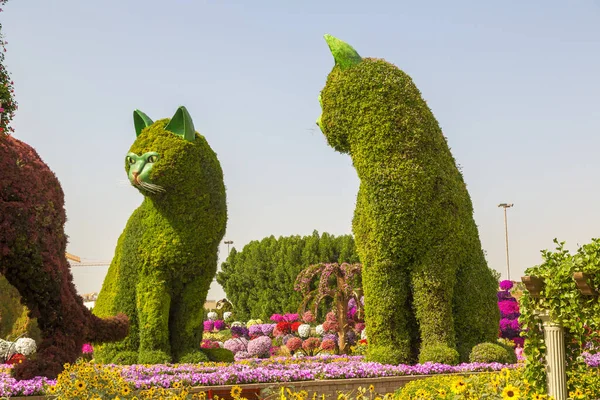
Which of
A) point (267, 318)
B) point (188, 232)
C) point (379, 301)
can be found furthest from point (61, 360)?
point (267, 318)

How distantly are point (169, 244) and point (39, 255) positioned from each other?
10.3 feet

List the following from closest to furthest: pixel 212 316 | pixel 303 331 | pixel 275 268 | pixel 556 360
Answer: pixel 556 360
pixel 303 331
pixel 275 268
pixel 212 316

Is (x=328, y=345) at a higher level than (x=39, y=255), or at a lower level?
lower

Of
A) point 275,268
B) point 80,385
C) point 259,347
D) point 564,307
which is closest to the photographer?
point 80,385

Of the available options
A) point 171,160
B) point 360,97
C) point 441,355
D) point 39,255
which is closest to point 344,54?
point 360,97

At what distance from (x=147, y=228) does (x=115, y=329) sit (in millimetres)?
2464

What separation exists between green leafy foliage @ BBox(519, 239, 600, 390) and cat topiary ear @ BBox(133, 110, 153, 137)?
7334 mm

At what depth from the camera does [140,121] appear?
12.0m

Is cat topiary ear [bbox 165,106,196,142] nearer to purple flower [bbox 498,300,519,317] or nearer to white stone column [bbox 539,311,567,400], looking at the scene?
white stone column [bbox 539,311,567,400]

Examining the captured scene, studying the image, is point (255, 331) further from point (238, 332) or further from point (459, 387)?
point (459, 387)

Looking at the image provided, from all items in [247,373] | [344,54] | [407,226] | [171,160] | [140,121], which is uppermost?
[344,54]

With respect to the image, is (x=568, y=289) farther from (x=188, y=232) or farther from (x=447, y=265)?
(x=188, y=232)

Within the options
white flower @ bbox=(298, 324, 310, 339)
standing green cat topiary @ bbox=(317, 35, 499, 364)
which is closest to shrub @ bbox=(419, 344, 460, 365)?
standing green cat topiary @ bbox=(317, 35, 499, 364)

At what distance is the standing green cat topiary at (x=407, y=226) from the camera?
1044 cm
